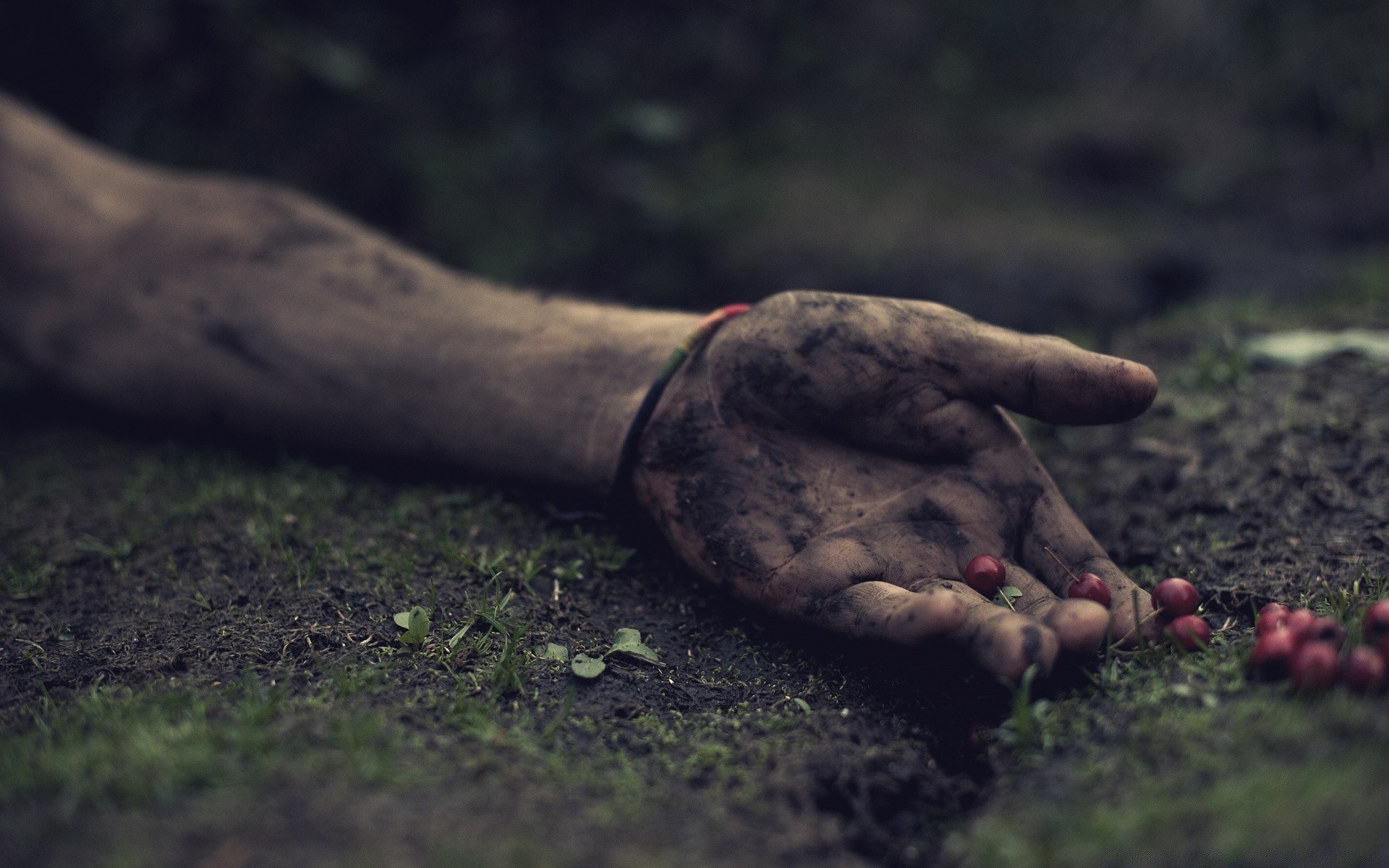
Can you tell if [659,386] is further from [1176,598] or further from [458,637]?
[1176,598]

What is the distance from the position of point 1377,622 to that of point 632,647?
1.40 metres

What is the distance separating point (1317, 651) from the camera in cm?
152

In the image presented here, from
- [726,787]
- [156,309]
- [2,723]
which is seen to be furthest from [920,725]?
[156,309]

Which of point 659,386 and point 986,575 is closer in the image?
point 986,575

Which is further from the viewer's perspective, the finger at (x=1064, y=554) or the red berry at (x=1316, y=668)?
the finger at (x=1064, y=554)

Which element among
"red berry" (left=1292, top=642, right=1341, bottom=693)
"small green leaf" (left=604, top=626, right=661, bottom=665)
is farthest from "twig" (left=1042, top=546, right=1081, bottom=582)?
"small green leaf" (left=604, top=626, right=661, bottom=665)

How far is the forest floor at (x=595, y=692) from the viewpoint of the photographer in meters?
1.34

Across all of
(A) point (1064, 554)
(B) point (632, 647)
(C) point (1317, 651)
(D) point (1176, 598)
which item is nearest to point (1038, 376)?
(A) point (1064, 554)

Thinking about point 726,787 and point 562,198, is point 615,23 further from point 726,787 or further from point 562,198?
point 726,787

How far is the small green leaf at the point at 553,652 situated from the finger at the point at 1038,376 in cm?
104

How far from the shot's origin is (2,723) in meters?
1.71

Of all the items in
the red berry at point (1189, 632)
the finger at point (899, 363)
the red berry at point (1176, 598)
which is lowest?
the red berry at point (1189, 632)

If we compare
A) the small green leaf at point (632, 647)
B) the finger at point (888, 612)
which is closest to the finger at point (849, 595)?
the finger at point (888, 612)

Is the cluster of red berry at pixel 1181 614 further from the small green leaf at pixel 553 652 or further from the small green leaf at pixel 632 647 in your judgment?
the small green leaf at pixel 553 652
